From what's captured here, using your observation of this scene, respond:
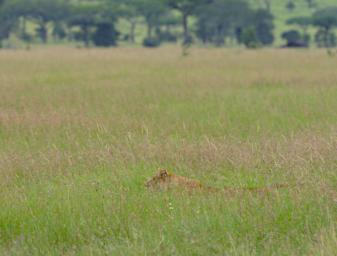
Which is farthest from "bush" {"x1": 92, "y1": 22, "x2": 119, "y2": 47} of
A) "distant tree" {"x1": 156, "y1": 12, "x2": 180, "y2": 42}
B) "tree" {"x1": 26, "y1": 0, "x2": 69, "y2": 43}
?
"distant tree" {"x1": 156, "y1": 12, "x2": 180, "y2": 42}

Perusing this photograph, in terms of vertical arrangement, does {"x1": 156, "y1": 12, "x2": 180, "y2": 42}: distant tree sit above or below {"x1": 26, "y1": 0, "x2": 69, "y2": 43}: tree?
below

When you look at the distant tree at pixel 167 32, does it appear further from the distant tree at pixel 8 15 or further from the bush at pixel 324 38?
the bush at pixel 324 38

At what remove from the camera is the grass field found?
17.4 ft

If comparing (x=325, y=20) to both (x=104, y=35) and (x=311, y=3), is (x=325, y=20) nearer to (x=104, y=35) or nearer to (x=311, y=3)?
(x=104, y=35)

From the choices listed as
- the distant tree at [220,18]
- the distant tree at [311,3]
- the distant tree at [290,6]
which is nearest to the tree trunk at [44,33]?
the distant tree at [220,18]

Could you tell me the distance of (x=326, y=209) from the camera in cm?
562

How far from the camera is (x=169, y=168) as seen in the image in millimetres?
7605

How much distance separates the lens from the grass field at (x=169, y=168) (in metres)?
5.30

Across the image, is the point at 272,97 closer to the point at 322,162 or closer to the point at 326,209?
the point at 322,162

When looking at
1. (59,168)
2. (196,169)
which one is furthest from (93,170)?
(196,169)

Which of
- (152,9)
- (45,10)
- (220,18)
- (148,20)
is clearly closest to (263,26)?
(220,18)

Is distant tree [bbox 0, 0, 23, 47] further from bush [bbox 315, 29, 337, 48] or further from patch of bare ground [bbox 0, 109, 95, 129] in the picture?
patch of bare ground [bbox 0, 109, 95, 129]

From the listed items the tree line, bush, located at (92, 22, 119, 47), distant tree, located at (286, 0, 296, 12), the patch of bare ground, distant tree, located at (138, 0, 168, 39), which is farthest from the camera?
distant tree, located at (286, 0, 296, 12)

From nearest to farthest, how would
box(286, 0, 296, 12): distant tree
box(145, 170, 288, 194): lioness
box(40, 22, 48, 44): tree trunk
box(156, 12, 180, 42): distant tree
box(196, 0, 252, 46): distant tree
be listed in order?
box(145, 170, 288, 194): lioness → box(196, 0, 252, 46): distant tree → box(40, 22, 48, 44): tree trunk → box(156, 12, 180, 42): distant tree → box(286, 0, 296, 12): distant tree
